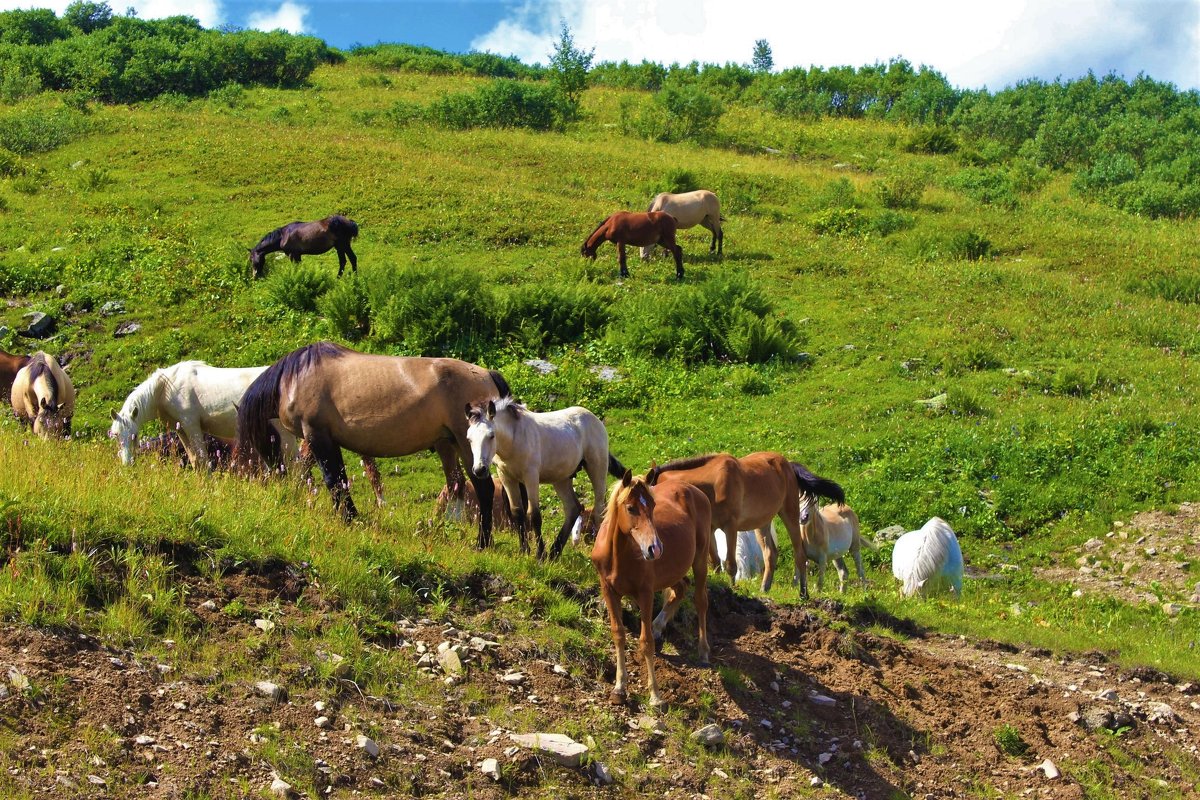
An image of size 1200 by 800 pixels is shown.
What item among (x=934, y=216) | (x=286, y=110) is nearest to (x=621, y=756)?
(x=934, y=216)

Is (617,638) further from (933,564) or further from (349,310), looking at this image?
(349,310)

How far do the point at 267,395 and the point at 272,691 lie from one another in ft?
14.3

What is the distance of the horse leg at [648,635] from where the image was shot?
297 inches

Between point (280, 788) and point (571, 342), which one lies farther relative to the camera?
point (571, 342)

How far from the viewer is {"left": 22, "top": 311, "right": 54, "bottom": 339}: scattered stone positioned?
20.8 m

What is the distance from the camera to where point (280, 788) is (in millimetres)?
5922

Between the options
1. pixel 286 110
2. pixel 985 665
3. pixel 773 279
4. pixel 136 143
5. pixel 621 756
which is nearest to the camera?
pixel 621 756

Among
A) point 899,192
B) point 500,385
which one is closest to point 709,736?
point 500,385

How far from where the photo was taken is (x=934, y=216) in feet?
101

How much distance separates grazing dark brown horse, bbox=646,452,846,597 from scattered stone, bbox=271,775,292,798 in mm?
4652

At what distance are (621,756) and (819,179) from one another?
98.8 ft

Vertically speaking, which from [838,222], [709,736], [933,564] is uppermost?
[838,222]

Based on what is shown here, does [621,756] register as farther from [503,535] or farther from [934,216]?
[934,216]

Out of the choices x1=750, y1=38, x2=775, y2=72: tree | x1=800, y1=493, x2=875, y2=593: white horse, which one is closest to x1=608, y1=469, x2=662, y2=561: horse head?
x1=800, y1=493, x2=875, y2=593: white horse
